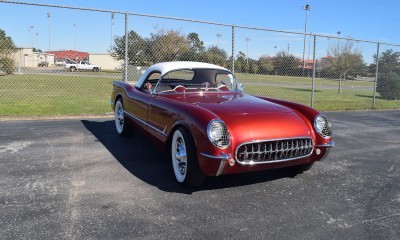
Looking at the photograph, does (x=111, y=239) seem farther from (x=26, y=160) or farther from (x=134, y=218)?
(x=26, y=160)

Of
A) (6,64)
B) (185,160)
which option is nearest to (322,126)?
(185,160)

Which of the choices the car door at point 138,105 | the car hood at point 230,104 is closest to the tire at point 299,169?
the car hood at point 230,104

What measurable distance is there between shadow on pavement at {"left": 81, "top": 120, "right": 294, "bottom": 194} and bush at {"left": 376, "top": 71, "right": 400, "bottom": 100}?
14.1 metres

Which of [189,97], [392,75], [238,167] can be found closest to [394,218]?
[238,167]

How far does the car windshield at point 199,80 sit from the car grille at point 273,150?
69.2 inches

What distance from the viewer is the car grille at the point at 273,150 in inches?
140

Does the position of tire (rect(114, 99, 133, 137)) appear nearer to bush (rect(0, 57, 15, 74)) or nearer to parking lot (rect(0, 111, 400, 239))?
parking lot (rect(0, 111, 400, 239))

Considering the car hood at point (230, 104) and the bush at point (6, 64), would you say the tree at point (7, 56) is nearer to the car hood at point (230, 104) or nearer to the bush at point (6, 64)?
the bush at point (6, 64)

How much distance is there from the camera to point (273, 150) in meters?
3.65

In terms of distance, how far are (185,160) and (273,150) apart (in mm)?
929

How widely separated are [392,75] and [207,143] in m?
15.5

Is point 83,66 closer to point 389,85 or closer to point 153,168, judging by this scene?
point 389,85

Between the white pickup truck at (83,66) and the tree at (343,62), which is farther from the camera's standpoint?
the white pickup truck at (83,66)

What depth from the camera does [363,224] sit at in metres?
3.11
